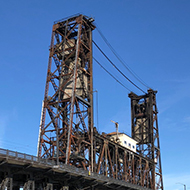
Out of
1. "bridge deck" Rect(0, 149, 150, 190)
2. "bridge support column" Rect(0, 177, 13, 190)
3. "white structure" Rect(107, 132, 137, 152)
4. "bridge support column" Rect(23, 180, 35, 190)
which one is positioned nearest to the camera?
"bridge support column" Rect(0, 177, 13, 190)

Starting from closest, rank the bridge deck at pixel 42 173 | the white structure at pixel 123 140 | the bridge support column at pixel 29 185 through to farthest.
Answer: the bridge deck at pixel 42 173 < the bridge support column at pixel 29 185 < the white structure at pixel 123 140

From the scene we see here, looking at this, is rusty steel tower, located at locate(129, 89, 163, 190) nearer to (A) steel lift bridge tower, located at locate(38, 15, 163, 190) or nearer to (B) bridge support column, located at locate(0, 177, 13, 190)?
(A) steel lift bridge tower, located at locate(38, 15, 163, 190)

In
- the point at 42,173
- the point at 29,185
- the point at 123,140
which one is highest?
the point at 123,140

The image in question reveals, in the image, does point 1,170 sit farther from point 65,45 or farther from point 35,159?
point 65,45

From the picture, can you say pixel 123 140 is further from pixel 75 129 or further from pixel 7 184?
pixel 7 184

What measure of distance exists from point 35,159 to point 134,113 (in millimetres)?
58977

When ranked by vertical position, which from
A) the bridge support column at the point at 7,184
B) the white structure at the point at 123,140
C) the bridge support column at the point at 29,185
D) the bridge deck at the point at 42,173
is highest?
the white structure at the point at 123,140

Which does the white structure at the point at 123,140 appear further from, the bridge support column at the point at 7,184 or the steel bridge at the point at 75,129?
the bridge support column at the point at 7,184

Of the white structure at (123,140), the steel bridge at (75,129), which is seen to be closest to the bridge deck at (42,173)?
the steel bridge at (75,129)

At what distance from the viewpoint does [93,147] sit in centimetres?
6450

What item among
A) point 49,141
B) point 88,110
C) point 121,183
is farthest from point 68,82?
point 121,183

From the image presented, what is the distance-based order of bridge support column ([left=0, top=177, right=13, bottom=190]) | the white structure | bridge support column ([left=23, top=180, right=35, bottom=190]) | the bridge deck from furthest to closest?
1. the white structure
2. bridge support column ([left=23, top=180, right=35, bottom=190])
3. the bridge deck
4. bridge support column ([left=0, top=177, right=13, bottom=190])

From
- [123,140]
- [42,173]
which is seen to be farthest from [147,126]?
Result: [42,173]

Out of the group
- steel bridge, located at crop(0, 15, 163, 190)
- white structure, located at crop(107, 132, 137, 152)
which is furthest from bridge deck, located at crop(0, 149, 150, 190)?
white structure, located at crop(107, 132, 137, 152)
